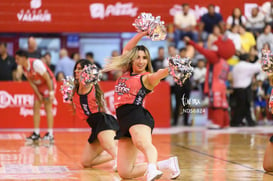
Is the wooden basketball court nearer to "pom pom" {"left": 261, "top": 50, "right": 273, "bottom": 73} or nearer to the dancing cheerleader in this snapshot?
the dancing cheerleader

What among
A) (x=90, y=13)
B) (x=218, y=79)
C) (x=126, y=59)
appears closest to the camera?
(x=126, y=59)

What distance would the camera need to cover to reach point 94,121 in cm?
840

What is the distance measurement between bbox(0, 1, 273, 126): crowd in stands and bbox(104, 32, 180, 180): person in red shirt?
867 centimetres

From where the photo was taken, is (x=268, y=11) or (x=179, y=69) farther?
(x=268, y=11)

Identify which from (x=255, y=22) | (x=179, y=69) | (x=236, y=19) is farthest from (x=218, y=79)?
(x=179, y=69)

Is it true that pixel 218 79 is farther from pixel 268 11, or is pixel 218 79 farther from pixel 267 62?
pixel 267 62

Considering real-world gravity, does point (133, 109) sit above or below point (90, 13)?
below

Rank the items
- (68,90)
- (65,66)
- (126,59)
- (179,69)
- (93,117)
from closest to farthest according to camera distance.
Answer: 1. (179,69)
2. (126,59)
3. (93,117)
4. (68,90)
5. (65,66)

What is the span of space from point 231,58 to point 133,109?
33.8 feet

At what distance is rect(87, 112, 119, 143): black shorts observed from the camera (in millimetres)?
8258

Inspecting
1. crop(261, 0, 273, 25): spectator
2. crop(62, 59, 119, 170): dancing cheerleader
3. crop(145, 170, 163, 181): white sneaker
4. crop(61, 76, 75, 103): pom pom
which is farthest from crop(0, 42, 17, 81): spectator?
crop(145, 170, 163, 181): white sneaker

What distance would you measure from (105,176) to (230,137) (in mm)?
6108

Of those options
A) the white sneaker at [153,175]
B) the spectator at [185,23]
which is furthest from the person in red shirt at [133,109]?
the spectator at [185,23]

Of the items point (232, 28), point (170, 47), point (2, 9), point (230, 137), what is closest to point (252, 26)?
point (232, 28)
